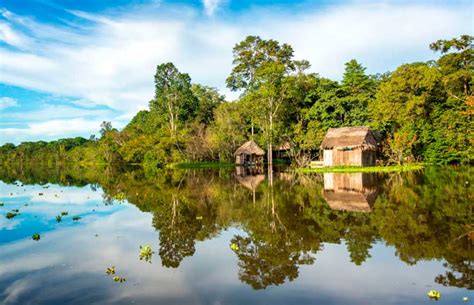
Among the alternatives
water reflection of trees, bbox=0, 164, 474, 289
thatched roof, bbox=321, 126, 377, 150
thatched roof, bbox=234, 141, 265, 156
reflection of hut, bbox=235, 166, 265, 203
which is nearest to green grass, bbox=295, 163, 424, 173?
thatched roof, bbox=321, 126, 377, 150

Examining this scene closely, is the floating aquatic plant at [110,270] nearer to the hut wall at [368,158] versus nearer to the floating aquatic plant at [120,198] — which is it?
the floating aquatic plant at [120,198]

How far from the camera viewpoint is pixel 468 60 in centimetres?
3744

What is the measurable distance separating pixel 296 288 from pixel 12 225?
37.4ft

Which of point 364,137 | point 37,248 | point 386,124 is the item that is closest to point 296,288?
point 37,248

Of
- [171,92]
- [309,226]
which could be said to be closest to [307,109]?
[171,92]

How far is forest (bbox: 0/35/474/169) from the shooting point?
36.8 meters

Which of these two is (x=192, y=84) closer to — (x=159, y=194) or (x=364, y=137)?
(x=364, y=137)

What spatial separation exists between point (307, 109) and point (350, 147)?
406 inches

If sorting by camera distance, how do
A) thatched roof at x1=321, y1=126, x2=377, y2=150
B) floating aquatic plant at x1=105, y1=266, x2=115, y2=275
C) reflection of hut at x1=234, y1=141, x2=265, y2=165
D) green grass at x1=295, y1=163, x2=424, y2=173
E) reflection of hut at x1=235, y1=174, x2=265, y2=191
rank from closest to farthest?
floating aquatic plant at x1=105, y1=266, x2=115, y2=275, reflection of hut at x1=235, y1=174, x2=265, y2=191, green grass at x1=295, y1=163, x2=424, y2=173, thatched roof at x1=321, y1=126, x2=377, y2=150, reflection of hut at x1=234, y1=141, x2=265, y2=165

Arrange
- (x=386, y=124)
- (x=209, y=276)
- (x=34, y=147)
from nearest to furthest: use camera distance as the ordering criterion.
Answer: (x=209, y=276), (x=386, y=124), (x=34, y=147)

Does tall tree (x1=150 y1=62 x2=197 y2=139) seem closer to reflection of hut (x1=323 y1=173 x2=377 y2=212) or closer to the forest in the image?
the forest

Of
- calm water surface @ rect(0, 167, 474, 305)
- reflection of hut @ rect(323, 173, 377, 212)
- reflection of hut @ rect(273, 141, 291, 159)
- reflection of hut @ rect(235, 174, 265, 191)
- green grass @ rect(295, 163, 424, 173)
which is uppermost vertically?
reflection of hut @ rect(273, 141, 291, 159)

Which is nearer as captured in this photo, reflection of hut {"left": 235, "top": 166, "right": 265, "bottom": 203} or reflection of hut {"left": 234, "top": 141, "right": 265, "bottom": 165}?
reflection of hut {"left": 235, "top": 166, "right": 265, "bottom": 203}

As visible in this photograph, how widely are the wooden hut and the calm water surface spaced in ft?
66.7
